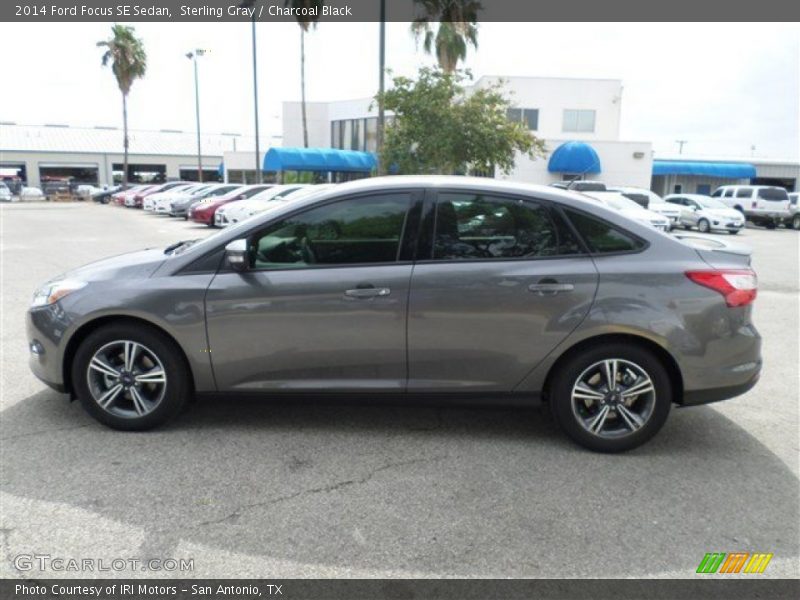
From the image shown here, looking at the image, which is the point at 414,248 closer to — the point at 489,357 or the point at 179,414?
the point at 489,357

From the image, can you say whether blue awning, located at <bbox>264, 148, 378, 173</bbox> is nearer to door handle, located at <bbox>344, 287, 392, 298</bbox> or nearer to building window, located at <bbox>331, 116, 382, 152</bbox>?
building window, located at <bbox>331, 116, 382, 152</bbox>

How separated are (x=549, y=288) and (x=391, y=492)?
156cm

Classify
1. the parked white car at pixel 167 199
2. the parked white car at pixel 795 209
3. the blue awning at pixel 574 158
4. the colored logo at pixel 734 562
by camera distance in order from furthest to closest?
1. the blue awning at pixel 574 158
2. the parked white car at pixel 795 209
3. the parked white car at pixel 167 199
4. the colored logo at pixel 734 562

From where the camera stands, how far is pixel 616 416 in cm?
407

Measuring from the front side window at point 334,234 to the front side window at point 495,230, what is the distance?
289 mm

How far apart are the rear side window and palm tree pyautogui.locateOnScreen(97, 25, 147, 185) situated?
50.7 meters

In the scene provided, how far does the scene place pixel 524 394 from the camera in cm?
409

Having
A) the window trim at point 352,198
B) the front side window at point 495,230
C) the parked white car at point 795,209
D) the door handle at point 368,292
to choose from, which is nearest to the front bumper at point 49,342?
the window trim at point 352,198

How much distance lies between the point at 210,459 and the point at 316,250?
4.76ft

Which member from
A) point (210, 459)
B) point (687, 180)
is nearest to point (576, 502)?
point (210, 459)

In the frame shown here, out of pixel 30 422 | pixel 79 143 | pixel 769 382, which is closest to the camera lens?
pixel 30 422

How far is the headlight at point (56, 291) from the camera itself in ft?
13.9

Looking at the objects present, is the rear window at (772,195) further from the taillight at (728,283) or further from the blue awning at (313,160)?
the taillight at (728,283)

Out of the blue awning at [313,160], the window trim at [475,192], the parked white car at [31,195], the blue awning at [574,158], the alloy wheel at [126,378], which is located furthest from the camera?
the parked white car at [31,195]
